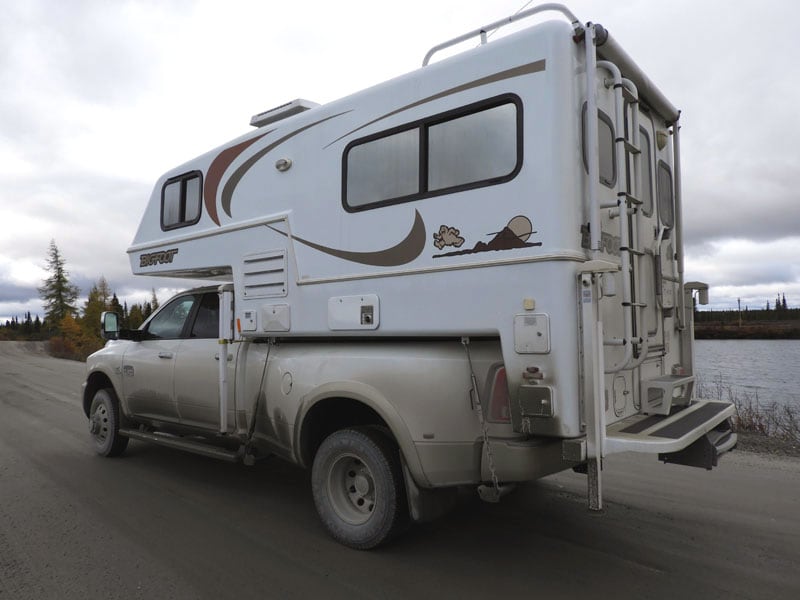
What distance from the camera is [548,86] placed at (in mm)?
3443

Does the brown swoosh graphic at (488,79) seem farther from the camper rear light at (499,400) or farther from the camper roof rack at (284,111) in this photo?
the camper rear light at (499,400)

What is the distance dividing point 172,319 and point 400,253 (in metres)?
3.46

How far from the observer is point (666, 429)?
3.82 meters

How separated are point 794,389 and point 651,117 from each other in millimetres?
13371

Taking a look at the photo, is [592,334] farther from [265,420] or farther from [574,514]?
[265,420]

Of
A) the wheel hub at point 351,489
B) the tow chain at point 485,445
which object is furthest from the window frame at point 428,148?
the wheel hub at point 351,489

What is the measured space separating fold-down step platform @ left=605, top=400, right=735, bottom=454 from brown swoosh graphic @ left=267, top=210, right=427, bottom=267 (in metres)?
1.73

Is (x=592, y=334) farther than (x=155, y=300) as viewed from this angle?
No

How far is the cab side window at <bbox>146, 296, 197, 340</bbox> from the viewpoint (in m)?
6.17

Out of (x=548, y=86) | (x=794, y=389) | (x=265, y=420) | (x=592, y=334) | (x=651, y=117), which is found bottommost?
(x=794, y=389)

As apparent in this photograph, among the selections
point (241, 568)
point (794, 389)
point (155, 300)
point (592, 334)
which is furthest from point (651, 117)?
point (155, 300)

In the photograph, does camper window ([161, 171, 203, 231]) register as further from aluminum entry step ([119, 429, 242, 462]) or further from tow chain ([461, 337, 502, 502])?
tow chain ([461, 337, 502, 502])

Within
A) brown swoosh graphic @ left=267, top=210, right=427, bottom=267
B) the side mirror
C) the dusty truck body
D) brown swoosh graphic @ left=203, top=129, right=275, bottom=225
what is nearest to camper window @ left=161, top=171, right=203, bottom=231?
brown swoosh graphic @ left=203, top=129, right=275, bottom=225

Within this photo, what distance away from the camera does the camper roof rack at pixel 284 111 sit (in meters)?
5.29
